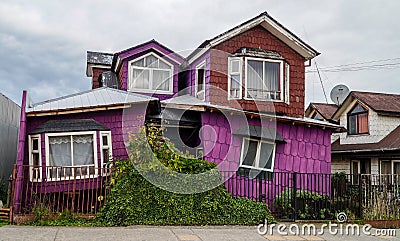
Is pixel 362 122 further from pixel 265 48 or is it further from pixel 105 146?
pixel 105 146

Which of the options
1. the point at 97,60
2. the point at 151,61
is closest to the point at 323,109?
the point at 151,61

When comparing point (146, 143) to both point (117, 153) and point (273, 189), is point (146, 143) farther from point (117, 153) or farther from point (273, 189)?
point (273, 189)

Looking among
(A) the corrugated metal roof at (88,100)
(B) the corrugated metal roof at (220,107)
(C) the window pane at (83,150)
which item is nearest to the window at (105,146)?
(C) the window pane at (83,150)

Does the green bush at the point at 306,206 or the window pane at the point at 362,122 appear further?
the window pane at the point at 362,122

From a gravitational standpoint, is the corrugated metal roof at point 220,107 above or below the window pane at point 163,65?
below

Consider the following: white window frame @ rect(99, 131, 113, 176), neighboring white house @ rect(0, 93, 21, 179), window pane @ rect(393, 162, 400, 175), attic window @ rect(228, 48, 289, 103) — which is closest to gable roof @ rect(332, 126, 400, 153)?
window pane @ rect(393, 162, 400, 175)

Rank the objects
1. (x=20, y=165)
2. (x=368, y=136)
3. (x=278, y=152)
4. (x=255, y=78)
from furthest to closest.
Result: 1. (x=368, y=136)
2. (x=255, y=78)
3. (x=278, y=152)
4. (x=20, y=165)

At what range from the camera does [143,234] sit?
9977mm

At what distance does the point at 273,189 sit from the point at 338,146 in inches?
365

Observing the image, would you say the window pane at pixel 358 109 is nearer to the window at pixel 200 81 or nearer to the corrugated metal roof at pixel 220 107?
the corrugated metal roof at pixel 220 107

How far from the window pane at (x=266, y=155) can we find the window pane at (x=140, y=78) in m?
5.57

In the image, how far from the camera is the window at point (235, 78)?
1652 cm

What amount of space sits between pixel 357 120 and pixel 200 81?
29.6 feet

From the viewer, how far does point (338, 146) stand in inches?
886
